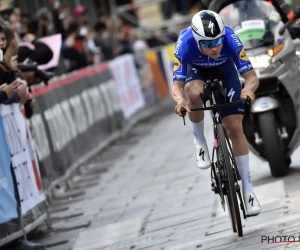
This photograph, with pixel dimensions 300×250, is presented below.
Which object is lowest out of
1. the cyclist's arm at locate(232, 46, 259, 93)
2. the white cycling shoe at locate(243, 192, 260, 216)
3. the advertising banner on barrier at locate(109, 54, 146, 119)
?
the advertising banner on barrier at locate(109, 54, 146, 119)

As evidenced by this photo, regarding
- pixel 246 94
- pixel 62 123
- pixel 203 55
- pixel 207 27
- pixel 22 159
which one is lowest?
pixel 62 123

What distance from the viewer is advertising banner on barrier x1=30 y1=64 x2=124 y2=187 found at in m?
14.8

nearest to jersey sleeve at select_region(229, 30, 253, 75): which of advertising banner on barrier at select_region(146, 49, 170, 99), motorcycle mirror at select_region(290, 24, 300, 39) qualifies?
motorcycle mirror at select_region(290, 24, 300, 39)

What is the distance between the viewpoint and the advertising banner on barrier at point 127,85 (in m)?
23.3

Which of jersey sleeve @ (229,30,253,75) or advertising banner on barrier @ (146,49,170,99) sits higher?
jersey sleeve @ (229,30,253,75)

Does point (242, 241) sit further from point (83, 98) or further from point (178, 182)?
point (83, 98)

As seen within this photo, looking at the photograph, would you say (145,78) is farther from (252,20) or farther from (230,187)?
(230,187)

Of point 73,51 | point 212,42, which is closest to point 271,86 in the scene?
point 212,42

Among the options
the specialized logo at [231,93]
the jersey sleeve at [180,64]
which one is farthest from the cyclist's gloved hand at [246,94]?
the jersey sleeve at [180,64]

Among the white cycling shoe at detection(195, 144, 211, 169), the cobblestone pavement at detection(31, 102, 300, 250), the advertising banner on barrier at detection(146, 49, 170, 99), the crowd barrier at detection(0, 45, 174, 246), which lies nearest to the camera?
the cobblestone pavement at detection(31, 102, 300, 250)

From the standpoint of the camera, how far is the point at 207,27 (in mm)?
8883

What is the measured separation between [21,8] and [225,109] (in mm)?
12402

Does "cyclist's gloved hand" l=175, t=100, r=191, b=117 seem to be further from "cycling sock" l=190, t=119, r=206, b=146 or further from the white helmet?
"cycling sock" l=190, t=119, r=206, b=146

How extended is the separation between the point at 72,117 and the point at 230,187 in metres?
8.70
